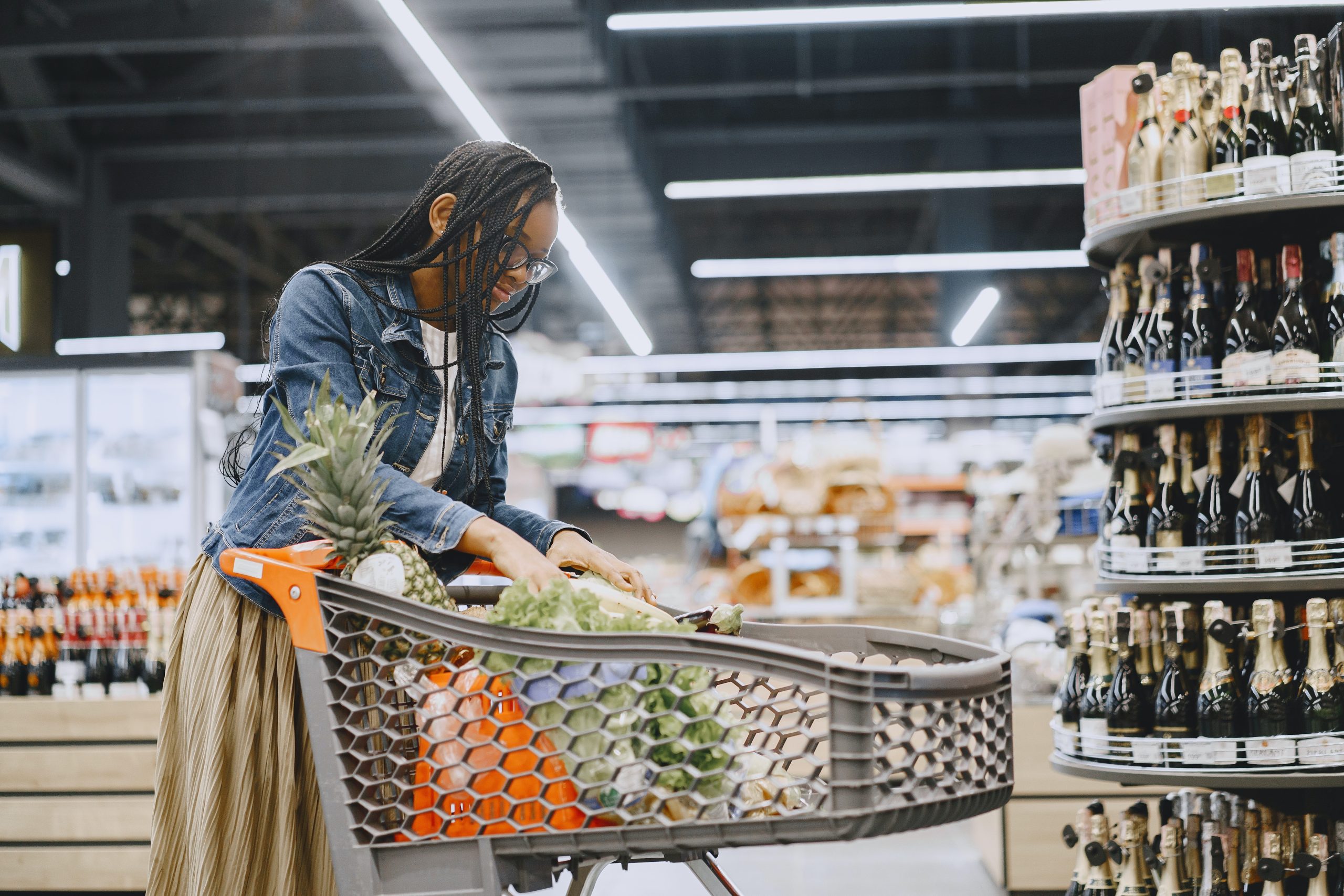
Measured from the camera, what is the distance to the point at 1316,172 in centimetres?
257

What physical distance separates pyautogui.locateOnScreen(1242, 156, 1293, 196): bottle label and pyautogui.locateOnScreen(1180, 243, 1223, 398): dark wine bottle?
0.18 metres

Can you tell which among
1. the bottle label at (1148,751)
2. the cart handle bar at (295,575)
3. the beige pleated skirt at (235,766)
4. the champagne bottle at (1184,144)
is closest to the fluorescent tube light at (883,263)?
the champagne bottle at (1184,144)

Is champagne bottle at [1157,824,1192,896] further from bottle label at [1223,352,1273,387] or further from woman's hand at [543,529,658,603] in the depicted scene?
woman's hand at [543,529,658,603]

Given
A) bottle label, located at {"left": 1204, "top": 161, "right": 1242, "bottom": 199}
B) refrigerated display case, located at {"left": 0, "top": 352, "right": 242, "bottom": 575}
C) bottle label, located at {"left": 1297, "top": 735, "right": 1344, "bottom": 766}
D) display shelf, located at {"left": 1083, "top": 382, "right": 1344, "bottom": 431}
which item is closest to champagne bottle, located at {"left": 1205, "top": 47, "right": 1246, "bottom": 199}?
bottle label, located at {"left": 1204, "top": 161, "right": 1242, "bottom": 199}

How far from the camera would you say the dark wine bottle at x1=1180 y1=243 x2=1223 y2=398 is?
2.69 metres

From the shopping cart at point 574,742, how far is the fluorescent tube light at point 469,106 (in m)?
4.33

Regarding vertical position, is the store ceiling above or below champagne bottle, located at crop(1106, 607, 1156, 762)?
above

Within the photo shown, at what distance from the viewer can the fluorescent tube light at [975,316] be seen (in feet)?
39.8

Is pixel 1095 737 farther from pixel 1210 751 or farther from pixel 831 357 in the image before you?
pixel 831 357

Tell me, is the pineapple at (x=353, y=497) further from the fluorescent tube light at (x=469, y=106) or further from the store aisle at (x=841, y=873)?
the fluorescent tube light at (x=469, y=106)

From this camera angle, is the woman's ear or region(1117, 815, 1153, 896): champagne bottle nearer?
the woman's ear

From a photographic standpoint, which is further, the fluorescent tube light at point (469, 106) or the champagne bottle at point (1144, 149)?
the fluorescent tube light at point (469, 106)

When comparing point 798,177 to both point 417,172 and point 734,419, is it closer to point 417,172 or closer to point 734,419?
point 417,172

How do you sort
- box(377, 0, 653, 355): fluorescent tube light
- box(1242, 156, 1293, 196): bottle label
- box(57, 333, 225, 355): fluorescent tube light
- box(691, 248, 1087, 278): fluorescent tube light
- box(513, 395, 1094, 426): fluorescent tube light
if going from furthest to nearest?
box(513, 395, 1094, 426): fluorescent tube light → box(691, 248, 1087, 278): fluorescent tube light → box(57, 333, 225, 355): fluorescent tube light → box(377, 0, 653, 355): fluorescent tube light → box(1242, 156, 1293, 196): bottle label
